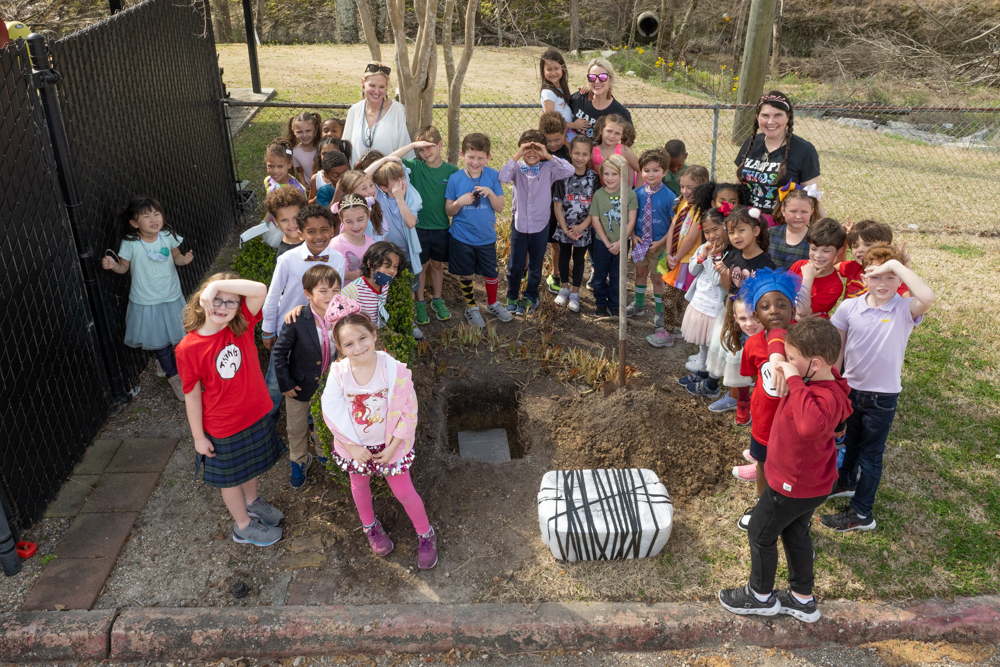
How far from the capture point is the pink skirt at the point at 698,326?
5.12 metres

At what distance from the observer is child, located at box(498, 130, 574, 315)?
18.8 ft

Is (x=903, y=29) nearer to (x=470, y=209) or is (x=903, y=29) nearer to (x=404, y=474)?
(x=470, y=209)

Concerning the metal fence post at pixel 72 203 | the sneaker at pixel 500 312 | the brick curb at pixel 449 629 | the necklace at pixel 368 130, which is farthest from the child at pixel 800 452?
the metal fence post at pixel 72 203

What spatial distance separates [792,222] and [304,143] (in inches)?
166

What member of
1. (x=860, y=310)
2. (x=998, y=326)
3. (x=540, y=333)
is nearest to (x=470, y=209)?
(x=540, y=333)

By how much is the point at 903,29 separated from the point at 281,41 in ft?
46.5

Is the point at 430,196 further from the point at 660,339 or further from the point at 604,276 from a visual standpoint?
the point at 660,339

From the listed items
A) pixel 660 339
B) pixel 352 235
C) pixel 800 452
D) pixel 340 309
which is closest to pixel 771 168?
pixel 660 339

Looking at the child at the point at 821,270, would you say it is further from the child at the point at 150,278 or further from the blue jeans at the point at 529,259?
the child at the point at 150,278

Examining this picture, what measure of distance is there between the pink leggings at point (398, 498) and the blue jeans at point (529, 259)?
8.81 ft

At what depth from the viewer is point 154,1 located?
621 cm

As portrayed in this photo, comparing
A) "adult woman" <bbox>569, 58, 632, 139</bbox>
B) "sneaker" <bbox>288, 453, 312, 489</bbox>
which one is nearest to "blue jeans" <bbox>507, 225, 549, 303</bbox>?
"adult woman" <bbox>569, 58, 632, 139</bbox>

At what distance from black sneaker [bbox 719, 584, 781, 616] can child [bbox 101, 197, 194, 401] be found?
3984mm

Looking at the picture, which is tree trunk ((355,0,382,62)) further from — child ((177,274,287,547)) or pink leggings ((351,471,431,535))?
pink leggings ((351,471,431,535))
